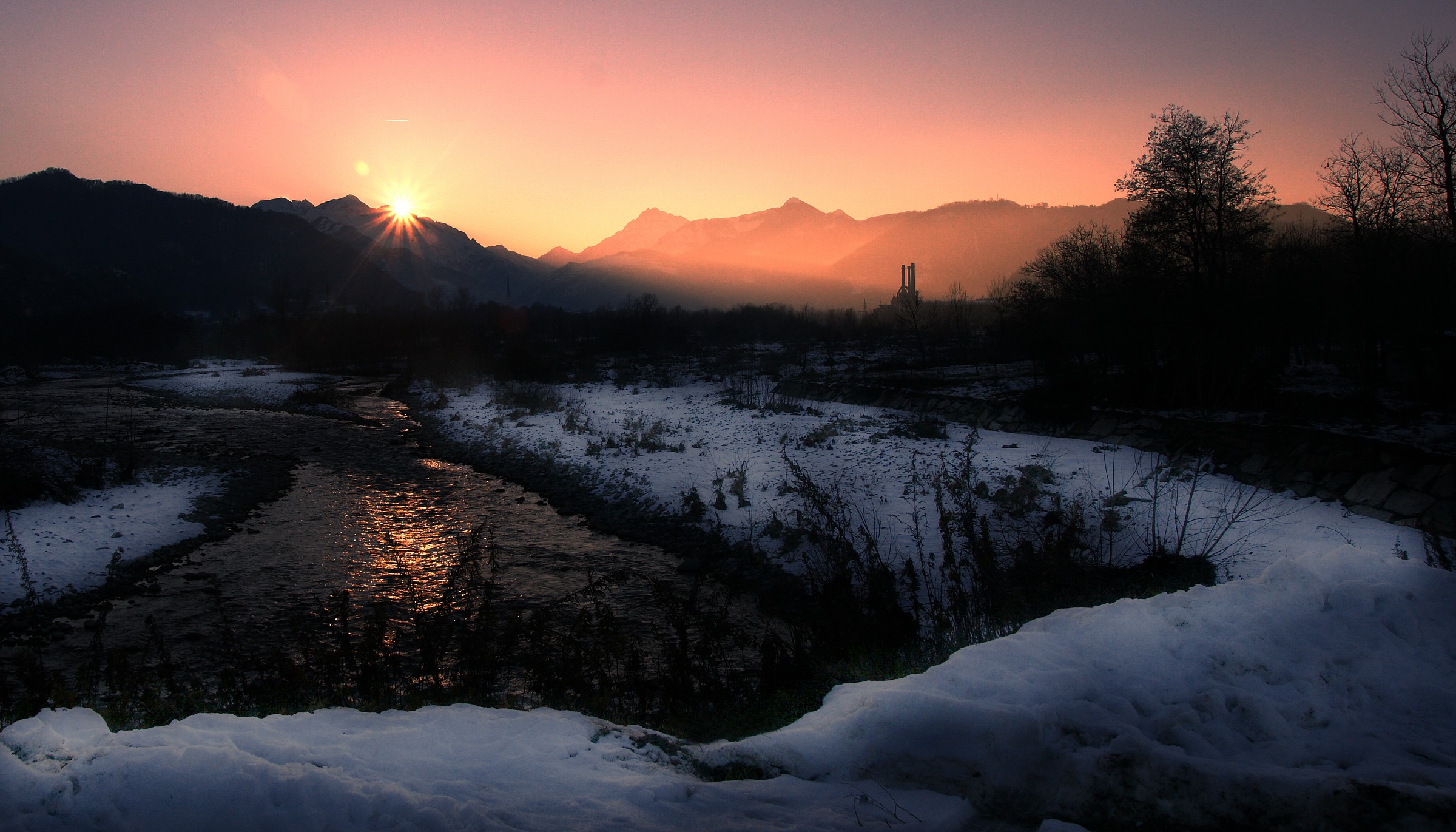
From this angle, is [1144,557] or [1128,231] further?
[1128,231]

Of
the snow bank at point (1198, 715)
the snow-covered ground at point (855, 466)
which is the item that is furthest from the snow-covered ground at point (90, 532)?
the snow bank at point (1198, 715)

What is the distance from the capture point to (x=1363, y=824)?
3.00m

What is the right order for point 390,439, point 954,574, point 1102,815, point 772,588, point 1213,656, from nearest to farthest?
point 1102,815
point 1213,656
point 954,574
point 772,588
point 390,439

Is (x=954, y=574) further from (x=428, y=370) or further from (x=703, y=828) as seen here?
(x=428, y=370)

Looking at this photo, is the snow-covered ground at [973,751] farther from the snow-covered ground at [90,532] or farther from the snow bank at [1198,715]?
the snow-covered ground at [90,532]

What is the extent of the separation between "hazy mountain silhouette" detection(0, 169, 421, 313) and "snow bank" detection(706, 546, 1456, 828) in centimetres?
14970

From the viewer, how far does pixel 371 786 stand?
3488 mm

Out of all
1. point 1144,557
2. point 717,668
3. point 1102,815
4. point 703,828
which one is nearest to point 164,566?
point 717,668

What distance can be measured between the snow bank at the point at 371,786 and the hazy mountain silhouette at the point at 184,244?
14792cm

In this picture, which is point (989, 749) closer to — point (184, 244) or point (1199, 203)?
point (1199, 203)

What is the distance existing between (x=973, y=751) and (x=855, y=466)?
39.5ft

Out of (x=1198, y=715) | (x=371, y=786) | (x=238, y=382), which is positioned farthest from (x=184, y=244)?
(x=1198, y=715)

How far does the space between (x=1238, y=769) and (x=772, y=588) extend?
26.5ft

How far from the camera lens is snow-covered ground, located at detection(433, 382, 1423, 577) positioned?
989 centimetres
